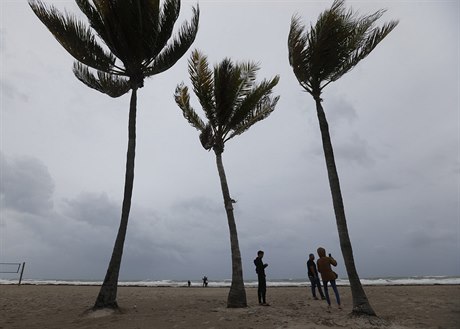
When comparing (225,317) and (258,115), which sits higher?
(258,115)

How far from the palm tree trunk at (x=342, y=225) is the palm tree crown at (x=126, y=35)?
5447mm

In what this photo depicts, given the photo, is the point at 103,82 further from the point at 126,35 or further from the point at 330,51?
the point at 330,51

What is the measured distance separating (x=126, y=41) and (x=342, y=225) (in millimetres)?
8703

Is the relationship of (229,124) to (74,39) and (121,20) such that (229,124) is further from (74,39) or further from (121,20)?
(74,39)

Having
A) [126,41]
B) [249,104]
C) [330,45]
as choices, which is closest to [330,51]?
[330,45]

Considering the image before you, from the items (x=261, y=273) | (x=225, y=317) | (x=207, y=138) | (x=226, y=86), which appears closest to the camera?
(x=225, y=317)

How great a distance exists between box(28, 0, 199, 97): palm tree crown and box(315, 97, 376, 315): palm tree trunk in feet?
17.9

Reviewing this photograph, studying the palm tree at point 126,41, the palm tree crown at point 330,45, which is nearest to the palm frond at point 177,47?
the palm tree at point 126,41

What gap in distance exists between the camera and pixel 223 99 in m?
12.5

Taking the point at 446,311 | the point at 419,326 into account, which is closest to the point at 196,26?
the point at 419,326

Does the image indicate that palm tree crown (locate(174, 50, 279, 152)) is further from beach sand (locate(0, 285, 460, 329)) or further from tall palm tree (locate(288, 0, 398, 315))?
beach sand (locate(0, 285, 460, 329))

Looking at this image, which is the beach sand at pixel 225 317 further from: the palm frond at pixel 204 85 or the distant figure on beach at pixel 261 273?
the palm frond at pixel 204 85

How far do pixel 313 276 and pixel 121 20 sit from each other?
36.0 feet

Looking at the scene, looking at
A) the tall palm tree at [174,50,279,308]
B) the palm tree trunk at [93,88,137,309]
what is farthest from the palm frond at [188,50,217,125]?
the palm tree trunk at [93,88,137,309]
